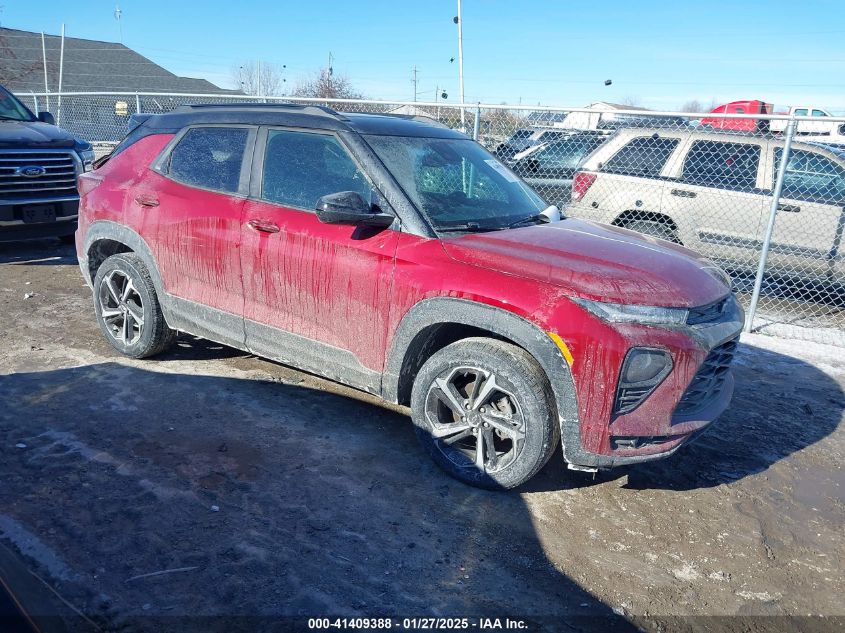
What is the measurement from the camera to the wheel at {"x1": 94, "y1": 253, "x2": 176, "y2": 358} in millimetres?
4855

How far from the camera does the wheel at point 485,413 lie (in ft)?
10.9

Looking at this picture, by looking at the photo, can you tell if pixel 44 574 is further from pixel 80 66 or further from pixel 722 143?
pixel 80 66

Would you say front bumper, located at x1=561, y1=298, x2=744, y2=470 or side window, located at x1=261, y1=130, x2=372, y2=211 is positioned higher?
side window, located at x1=261, y1=130, x2=372, y2=211

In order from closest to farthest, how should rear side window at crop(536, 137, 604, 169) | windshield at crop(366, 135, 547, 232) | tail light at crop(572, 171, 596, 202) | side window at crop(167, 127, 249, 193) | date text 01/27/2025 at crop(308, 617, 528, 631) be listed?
date text 01/27/2025 at crop(308, 617, 528, 631)
windshield at crop(366, 135, 547, 232)
side window at crop(167, 127, 249, 193)
tail light at crop(572, 171, 596, 202)
rear side window at crop(536, 137, 604, 169)

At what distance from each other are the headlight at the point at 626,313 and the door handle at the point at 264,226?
1.90 m

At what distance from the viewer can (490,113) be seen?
8594 mm

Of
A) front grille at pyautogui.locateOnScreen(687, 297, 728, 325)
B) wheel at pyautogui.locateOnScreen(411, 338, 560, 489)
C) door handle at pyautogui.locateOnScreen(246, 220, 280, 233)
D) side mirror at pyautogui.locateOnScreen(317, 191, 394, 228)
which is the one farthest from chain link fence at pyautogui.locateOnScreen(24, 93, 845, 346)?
wheel at pyautogui.locateOnScreen(411, 338, 560, 489)

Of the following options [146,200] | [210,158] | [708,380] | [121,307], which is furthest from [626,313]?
[121,307]

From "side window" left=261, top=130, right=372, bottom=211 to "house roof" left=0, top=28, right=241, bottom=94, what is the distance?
28311 millimetres

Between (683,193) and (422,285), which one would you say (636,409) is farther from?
(683,193)

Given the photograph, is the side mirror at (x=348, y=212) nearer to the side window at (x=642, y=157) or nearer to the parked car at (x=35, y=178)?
the side window at (x=642, y=157)

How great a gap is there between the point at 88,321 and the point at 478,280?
4.25 metres

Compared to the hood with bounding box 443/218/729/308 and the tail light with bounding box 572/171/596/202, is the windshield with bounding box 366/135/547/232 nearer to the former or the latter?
the hood with bounding box 443/218/729/308

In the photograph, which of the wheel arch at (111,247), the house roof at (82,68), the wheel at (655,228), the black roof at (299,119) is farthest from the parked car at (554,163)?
the house roof at (82,68)
